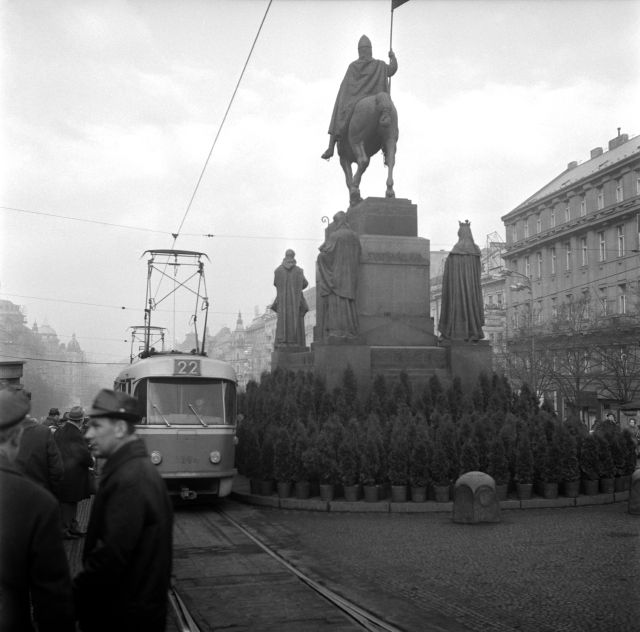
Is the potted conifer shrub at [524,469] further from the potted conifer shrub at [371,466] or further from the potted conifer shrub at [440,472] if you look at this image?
the potted conifer shrub at [371,466]

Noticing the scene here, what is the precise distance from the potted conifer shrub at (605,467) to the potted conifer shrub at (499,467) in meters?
1.79

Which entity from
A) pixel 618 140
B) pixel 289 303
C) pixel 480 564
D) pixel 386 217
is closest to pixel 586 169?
pixel 618 140

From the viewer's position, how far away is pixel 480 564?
885cm

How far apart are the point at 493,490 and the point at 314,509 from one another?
3.05 meters

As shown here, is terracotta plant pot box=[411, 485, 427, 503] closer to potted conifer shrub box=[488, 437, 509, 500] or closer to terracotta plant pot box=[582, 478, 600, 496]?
potted conifer shrub box=[488, 437, 509, 500]

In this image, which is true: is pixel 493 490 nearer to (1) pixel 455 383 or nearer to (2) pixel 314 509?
(2) pixel 314 509

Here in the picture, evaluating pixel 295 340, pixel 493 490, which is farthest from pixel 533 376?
pixel 493 490

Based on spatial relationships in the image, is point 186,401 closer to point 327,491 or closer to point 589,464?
point 327,491


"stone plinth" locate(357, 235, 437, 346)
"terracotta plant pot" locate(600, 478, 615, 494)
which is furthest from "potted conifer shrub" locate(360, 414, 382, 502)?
"stone plinth" locate(357, 235, 437, 346)

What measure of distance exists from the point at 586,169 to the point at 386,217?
46330 millimetres

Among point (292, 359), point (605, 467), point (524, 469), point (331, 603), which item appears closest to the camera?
point (331, 603)

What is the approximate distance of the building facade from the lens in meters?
40.8

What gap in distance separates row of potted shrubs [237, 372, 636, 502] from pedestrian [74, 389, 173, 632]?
9.51 m

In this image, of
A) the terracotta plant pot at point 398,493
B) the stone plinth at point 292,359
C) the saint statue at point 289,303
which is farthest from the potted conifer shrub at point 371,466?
the saint statue at point 289,303
